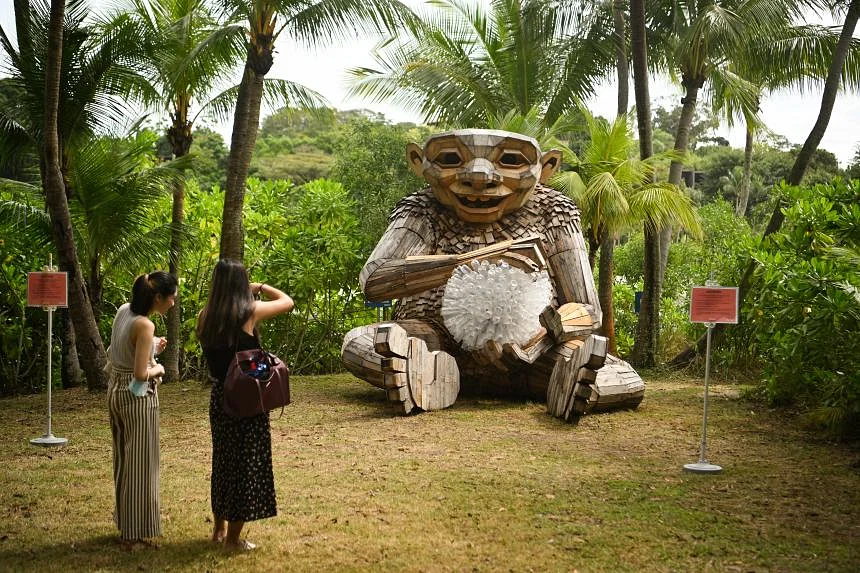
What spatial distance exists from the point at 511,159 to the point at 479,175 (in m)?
0.40

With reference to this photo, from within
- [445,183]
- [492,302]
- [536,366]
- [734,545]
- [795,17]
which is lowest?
[734,545]

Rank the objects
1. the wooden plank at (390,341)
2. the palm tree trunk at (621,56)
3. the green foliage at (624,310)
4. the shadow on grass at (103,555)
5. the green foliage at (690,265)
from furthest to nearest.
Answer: the green foliage at (624,310) < the palm tree trunk at (621,56) < the green foliage at (690,265) < the wooden plank at (390,341) < the shadow on grass at (103,555)

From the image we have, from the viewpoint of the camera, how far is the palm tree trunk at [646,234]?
1007 centimetres

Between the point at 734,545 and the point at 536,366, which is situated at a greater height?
the point at 536,366

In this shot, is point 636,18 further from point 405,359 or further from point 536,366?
point 405,359

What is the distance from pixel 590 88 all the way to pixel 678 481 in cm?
821

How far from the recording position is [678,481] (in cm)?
527

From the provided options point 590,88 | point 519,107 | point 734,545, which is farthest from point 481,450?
point 590,88

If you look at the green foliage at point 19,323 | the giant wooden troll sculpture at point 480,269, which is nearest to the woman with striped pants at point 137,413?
the giant wooden troll sculpture at point 480,269

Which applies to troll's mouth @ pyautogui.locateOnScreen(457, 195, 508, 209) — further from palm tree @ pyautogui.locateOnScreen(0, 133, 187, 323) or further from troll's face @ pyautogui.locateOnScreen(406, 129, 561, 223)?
palm tree @ pyautogui.locateOnScreen(0, 133, 187, 323)

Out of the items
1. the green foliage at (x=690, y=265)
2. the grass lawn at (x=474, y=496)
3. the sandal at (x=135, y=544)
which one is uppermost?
the green foliage at (x=690, y=265)

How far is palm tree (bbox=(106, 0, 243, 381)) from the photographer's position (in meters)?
8.49

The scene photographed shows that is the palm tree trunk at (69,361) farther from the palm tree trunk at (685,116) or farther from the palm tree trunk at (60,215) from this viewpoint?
the palm tree trunk at (685,116)

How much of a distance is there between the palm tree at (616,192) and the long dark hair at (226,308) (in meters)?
5.60
